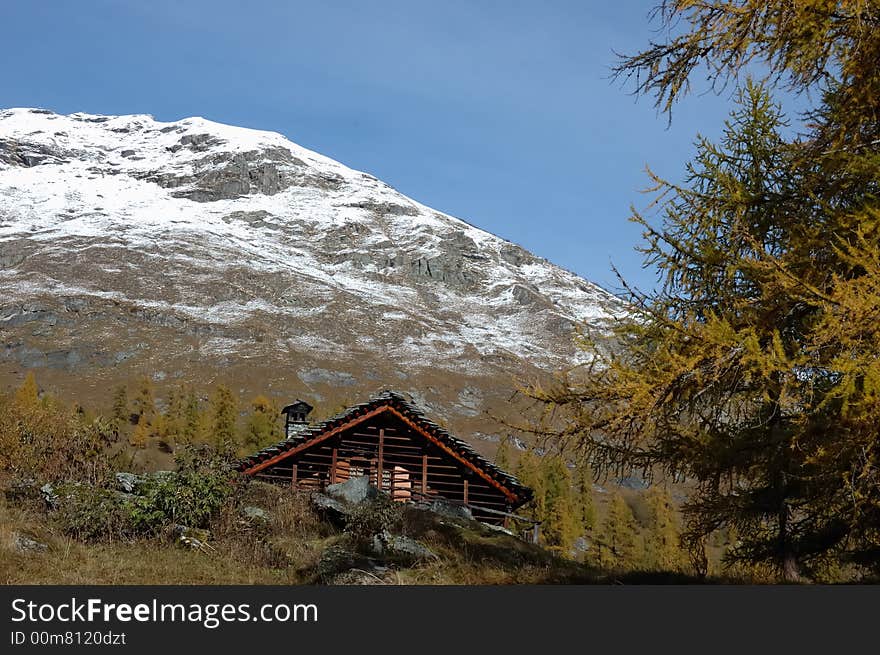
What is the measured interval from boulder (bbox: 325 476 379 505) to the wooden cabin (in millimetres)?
10072

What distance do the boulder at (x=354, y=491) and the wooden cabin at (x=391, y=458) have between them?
1007 cm

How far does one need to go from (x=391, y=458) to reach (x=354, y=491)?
40.5 ft

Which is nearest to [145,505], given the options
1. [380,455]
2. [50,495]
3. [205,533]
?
[205,533]

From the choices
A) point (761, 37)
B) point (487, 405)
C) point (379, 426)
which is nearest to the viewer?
point (761, 37)

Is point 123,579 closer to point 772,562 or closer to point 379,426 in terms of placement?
point 772,562

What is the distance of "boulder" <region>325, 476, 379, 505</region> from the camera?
15484 mm

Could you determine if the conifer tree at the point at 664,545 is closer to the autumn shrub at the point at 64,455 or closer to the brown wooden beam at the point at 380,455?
the brown wooden beam at the point at 380,455

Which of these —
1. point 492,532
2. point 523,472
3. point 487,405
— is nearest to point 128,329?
point 487,405

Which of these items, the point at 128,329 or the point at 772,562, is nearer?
the point at 772,562

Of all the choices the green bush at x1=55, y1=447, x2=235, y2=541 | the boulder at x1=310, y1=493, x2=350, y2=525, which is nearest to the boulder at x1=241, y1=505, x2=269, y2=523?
the green bush at x1=55, y1=447, x2=235, y2=541

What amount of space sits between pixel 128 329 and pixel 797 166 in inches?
7688

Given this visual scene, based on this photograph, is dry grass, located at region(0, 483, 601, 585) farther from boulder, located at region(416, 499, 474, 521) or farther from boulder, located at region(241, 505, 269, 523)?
boulder, located at region(416, 499, 474, 521)

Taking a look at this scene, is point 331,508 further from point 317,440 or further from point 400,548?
point 317,440

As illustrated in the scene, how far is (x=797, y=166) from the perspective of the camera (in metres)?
9.15
